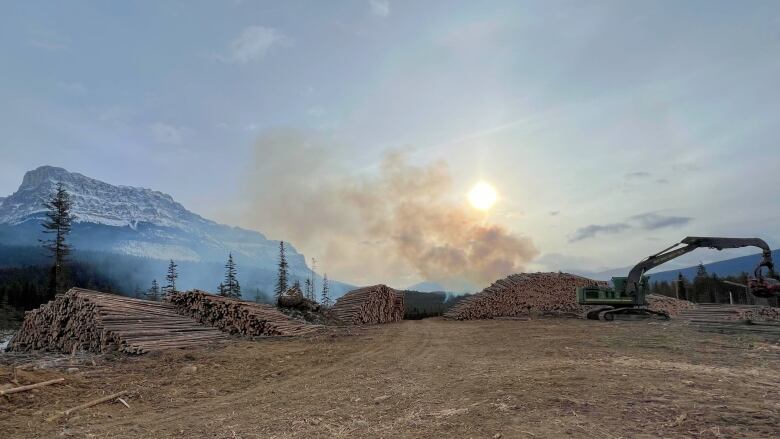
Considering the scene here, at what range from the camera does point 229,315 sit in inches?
712

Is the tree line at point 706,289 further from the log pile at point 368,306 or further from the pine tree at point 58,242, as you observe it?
the pine tree at point 58,242

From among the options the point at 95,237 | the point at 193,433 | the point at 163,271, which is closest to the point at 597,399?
the point at 193,433

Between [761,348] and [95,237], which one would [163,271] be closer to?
[95,237]

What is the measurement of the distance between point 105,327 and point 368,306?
1639cm

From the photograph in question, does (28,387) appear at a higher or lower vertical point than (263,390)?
higher

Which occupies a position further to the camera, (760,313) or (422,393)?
(760,313)

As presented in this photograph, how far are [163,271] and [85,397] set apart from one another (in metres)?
169

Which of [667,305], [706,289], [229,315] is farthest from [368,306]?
[706,289]

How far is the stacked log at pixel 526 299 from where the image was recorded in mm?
29656

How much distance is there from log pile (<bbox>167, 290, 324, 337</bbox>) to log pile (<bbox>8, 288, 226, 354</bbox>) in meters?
1.05

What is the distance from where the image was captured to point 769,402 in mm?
6234

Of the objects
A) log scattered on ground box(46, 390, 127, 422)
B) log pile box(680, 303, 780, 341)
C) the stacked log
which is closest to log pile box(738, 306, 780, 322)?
log pile box(680, 303, 780, 341)

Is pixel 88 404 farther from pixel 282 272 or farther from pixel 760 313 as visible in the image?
pixel 282 272

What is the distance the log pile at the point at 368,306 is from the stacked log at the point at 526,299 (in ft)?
13.9
